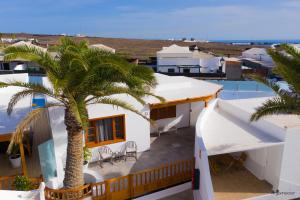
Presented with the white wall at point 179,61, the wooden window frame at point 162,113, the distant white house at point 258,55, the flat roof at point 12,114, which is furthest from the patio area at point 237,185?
the distant white house at point 258,55

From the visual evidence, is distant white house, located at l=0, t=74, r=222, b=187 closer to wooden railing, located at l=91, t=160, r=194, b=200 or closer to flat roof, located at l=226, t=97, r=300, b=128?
wooden railing, located at l=91, t=160, r=194, b=200

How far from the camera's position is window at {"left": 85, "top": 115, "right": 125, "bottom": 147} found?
13708 millimetres

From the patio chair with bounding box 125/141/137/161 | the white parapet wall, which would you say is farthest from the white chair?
Result: the white parapet wall

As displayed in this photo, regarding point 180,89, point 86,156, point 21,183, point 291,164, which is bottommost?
point 21,183

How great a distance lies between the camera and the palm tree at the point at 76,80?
29.3 feet

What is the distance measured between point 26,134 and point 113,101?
7493 mm

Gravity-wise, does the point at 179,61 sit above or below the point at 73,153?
above

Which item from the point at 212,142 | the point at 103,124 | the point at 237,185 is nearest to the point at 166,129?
the point at 103,124

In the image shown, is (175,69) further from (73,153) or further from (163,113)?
(73,153)

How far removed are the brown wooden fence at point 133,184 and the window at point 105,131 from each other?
2964 mm

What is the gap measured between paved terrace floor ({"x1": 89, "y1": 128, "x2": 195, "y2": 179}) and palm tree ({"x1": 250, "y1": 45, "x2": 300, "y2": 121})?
18.9 ft

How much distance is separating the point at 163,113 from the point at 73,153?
29.0 ft

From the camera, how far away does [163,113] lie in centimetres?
1819

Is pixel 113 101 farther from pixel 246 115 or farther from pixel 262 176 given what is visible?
pixel 262 176
